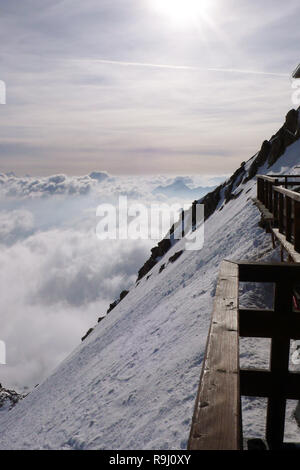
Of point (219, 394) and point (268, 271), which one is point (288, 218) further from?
point (219, 394)

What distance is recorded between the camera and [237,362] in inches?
73.7

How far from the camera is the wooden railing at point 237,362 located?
1457 millimetres

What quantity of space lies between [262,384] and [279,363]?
296mm

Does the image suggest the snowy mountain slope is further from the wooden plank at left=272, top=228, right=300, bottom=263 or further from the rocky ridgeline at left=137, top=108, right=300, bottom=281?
the rocky ridgeline at left=137, top=108, right=300, bottom=281

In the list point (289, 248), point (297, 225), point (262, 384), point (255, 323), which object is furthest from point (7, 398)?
point (255, 323)

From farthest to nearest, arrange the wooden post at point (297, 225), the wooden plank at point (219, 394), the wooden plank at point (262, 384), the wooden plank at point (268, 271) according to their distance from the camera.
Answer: the wooden post at point (297, 225), the wooden plank at point (262, 384), the wooden plank at point (268, 271), the wooden plank at point (219, 394)

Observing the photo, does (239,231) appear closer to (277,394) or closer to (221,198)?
(277,394)

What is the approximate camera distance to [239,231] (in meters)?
23.6

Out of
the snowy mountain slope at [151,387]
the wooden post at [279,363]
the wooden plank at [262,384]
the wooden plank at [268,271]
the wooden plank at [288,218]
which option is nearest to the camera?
the wooden plank at [268,271]

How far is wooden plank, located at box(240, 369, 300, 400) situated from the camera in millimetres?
3855

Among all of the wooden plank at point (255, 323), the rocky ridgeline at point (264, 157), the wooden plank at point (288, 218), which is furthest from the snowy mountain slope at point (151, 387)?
the rocky ridgeline at point (264, 157)

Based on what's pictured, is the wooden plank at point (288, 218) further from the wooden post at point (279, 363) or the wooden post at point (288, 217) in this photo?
the wooden post at point (279, 363)

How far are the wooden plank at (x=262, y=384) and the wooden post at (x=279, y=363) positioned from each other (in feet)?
0.12
